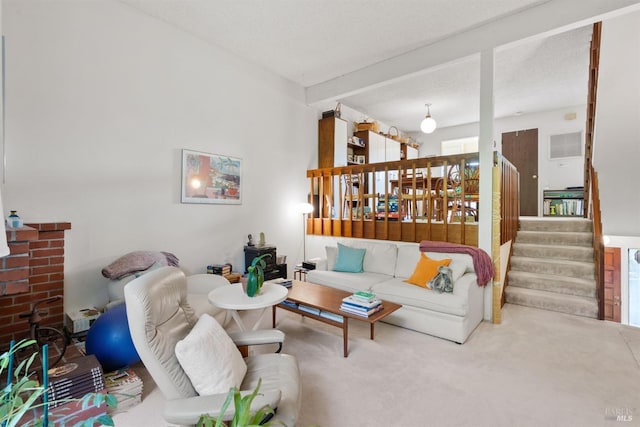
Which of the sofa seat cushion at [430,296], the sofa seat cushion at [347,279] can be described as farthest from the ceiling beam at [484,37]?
the sofa seat cushion at [347,279]

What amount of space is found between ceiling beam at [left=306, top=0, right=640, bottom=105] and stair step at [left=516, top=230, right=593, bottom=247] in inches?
112

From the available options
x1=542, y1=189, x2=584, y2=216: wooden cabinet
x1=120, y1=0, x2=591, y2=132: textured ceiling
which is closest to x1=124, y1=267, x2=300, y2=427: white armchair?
x1=120, y1=0, x2=591, y2=132: textured ceiling

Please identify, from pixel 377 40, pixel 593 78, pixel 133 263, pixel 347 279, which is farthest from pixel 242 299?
pixel 593 78

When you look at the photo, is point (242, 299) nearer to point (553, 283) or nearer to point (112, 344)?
point (112, 344)

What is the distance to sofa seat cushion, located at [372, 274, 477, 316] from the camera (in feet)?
9.78

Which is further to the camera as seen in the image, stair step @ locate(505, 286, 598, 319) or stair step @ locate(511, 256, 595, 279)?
stair step @ locate(511, 256, 595, 279)

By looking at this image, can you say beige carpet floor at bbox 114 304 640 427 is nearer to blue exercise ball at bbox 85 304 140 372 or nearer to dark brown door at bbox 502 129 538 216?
blue exercise ball at bbox 85 304 140 372

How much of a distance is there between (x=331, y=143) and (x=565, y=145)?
17.4 feet

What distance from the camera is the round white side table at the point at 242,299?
2395 mm

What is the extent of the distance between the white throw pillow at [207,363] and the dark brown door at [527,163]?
7.71 meters

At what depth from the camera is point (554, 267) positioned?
4230 mm

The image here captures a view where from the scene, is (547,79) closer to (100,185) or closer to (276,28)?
(276,28)

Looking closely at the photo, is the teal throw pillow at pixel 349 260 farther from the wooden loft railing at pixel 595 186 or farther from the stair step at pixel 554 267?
the wooden loft railing at pixel 595 186

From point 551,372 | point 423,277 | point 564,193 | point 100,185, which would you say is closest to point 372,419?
point 551,372
